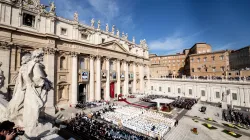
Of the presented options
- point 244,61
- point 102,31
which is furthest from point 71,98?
point 244,61

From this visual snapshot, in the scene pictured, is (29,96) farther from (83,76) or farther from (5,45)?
(83,76)

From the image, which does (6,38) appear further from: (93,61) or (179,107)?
(179,107)

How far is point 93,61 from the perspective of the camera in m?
27.0

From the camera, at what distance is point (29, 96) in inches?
182

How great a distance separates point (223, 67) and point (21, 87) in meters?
48.8

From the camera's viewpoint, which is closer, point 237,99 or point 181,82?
point 237,99

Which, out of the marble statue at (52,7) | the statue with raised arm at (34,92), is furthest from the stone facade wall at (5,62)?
the statue with raised arm at (34,92)

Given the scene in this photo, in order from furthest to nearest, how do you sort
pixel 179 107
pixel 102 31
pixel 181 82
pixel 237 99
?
pixel 181 82
pixel 102 31
pixel 237 99
pixel 179 107

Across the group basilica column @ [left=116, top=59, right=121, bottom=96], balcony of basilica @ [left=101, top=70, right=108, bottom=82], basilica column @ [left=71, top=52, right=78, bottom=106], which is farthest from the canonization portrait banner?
basilica column @ [left=116, top=59, right=121, bottom=96]

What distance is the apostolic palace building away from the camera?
17281 mm

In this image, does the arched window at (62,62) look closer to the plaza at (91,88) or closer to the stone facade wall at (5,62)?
the plaza at (91,88)

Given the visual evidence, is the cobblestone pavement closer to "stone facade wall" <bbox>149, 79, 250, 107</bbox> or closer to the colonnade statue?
the colonnade statue

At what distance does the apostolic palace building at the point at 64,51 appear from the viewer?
1728cm

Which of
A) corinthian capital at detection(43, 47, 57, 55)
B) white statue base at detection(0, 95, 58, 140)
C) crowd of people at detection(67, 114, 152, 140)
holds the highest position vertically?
corinthian capital at detection(43, 47, 57, 55)
